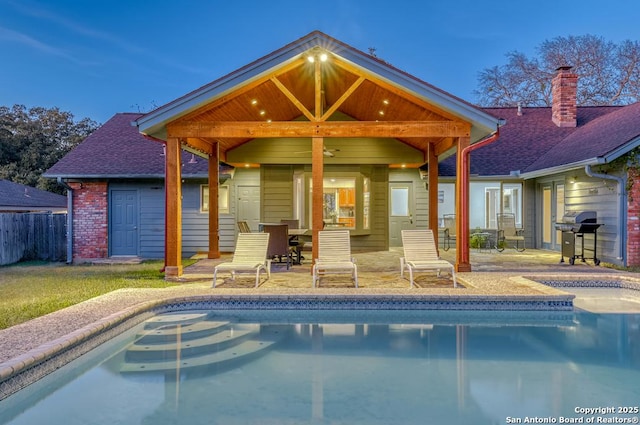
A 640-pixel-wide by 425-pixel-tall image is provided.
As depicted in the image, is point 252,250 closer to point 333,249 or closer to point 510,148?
point 333,249

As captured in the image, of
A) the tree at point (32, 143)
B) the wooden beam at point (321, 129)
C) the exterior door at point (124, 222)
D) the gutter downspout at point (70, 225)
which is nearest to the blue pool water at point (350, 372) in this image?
the wooden beam at point (321, 129)

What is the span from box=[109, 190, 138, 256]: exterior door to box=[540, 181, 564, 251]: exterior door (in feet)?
38.5

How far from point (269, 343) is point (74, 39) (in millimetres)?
74734

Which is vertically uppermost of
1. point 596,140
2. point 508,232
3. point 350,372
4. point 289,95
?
point 289,95

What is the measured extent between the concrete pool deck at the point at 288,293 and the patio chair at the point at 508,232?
94.0 inches

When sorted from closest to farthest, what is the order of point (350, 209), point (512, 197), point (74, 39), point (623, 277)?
point (623, 277), point (350, 209), point (512, 197), point (74, 39)

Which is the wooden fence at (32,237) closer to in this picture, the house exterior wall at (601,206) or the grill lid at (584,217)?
the grill lid at (584,217)

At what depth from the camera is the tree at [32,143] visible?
26.5 meters

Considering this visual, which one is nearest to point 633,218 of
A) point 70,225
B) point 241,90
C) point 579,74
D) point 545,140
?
point 545,140

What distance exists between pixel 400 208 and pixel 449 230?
1722mm

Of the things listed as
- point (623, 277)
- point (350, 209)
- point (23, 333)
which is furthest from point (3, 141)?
point (623, 277)

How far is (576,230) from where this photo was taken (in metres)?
9.84

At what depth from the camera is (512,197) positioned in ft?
46.9

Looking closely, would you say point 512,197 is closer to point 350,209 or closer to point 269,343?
point 350,209
